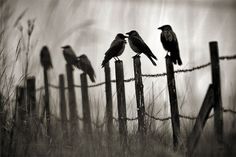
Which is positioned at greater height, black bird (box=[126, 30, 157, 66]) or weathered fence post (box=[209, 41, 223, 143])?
black bird (box=[126, 30, 157, 66])

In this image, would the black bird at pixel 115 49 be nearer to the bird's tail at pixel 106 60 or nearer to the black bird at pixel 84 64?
the bird's tail at pixel 106 60

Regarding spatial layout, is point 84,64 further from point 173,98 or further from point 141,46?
point 173,98

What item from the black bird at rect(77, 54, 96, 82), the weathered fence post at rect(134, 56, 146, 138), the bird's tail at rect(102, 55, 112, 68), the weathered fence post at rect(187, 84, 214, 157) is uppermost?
the black bird at rect(77, 54, 96, 82)

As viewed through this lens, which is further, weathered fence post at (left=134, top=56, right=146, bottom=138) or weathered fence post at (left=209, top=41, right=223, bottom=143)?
weathered fence post at (left=134, top=56, right=146, bottom=138)

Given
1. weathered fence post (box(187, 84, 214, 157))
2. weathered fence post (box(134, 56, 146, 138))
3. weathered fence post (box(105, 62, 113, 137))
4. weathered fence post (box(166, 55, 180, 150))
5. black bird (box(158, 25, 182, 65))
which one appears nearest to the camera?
weathered fence post (box(105, 62, 113, 137))

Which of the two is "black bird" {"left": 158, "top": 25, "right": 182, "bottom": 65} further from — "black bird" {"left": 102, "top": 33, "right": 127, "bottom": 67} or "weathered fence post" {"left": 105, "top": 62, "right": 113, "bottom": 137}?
"weathered fence post" {"left": 105, "top": 62, "right": 113, "bottom": 137}

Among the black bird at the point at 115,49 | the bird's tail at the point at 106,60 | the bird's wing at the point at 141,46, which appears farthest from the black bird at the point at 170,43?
the bird's tail at the point at 106,60

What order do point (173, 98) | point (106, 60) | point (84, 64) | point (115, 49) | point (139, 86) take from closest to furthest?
point (173, 98) → point (139, 86) → point (106, 60) → point (115, 49) → point (84, 64)

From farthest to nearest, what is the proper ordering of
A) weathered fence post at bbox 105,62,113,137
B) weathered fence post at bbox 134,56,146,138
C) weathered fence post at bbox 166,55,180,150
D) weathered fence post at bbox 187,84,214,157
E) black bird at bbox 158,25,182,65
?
black bird at bbox 158,25,182,65
weathered fence post at bbox 134,56,146,138
weathered fence post at bbox 166,55,180,150
weathered fence post at bbox 187,84,214,157
weathered fence post at bbox 105,62,113,137

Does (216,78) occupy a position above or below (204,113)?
above

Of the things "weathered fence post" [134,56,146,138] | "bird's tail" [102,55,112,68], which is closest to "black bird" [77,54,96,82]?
"bird's tail" [102,55,112,68]

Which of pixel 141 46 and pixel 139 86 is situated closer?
pixel 139 86

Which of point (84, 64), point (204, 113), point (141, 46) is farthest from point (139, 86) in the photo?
point (84, 64)

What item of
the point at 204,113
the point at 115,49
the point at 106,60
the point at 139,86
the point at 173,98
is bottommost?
the point at 204,113
